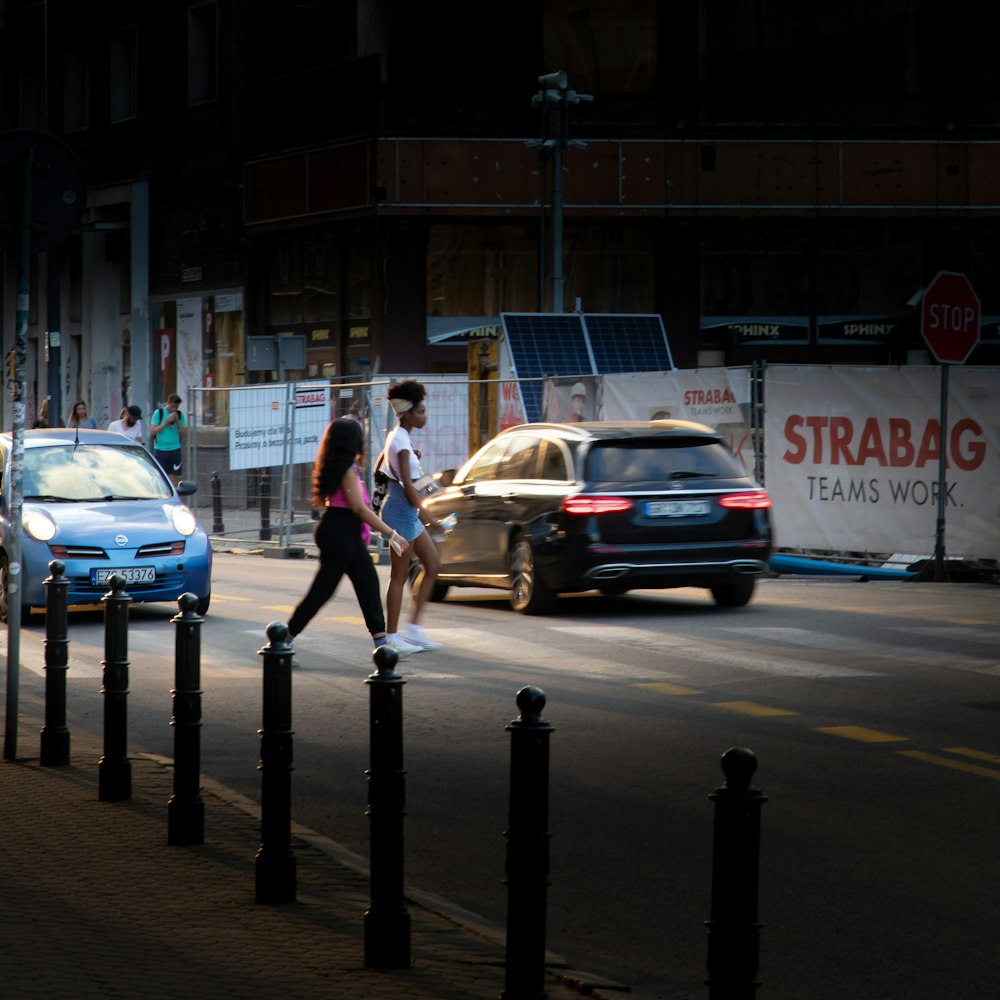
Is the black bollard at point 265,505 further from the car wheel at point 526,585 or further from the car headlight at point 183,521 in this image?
the car wheel at point 526,585

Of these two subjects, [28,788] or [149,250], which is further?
[149,250]

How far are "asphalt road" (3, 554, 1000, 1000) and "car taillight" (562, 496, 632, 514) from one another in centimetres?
85

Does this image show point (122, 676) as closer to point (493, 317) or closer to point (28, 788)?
point (28, 788)

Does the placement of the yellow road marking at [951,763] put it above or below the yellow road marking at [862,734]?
above

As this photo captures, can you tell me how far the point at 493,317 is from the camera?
33688 mm

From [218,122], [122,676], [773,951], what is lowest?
[773,951]

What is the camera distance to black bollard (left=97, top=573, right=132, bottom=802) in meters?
8.15

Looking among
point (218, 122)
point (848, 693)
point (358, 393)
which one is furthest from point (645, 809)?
point (218, 122)

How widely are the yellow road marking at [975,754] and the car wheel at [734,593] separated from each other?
23.1 feet

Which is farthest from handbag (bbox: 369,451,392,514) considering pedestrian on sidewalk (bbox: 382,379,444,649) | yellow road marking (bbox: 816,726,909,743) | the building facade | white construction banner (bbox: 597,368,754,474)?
the building facade


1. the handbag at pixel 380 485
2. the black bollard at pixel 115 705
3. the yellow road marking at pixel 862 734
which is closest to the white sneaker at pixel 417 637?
the handbag at pixel 380 485

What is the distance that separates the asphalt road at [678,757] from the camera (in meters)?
6.35

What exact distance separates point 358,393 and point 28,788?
58.6 ft

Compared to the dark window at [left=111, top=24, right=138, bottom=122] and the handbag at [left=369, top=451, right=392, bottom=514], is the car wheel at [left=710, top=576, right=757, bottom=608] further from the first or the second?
the dark window at [left=111, top=24, right=138, bottom=122]
